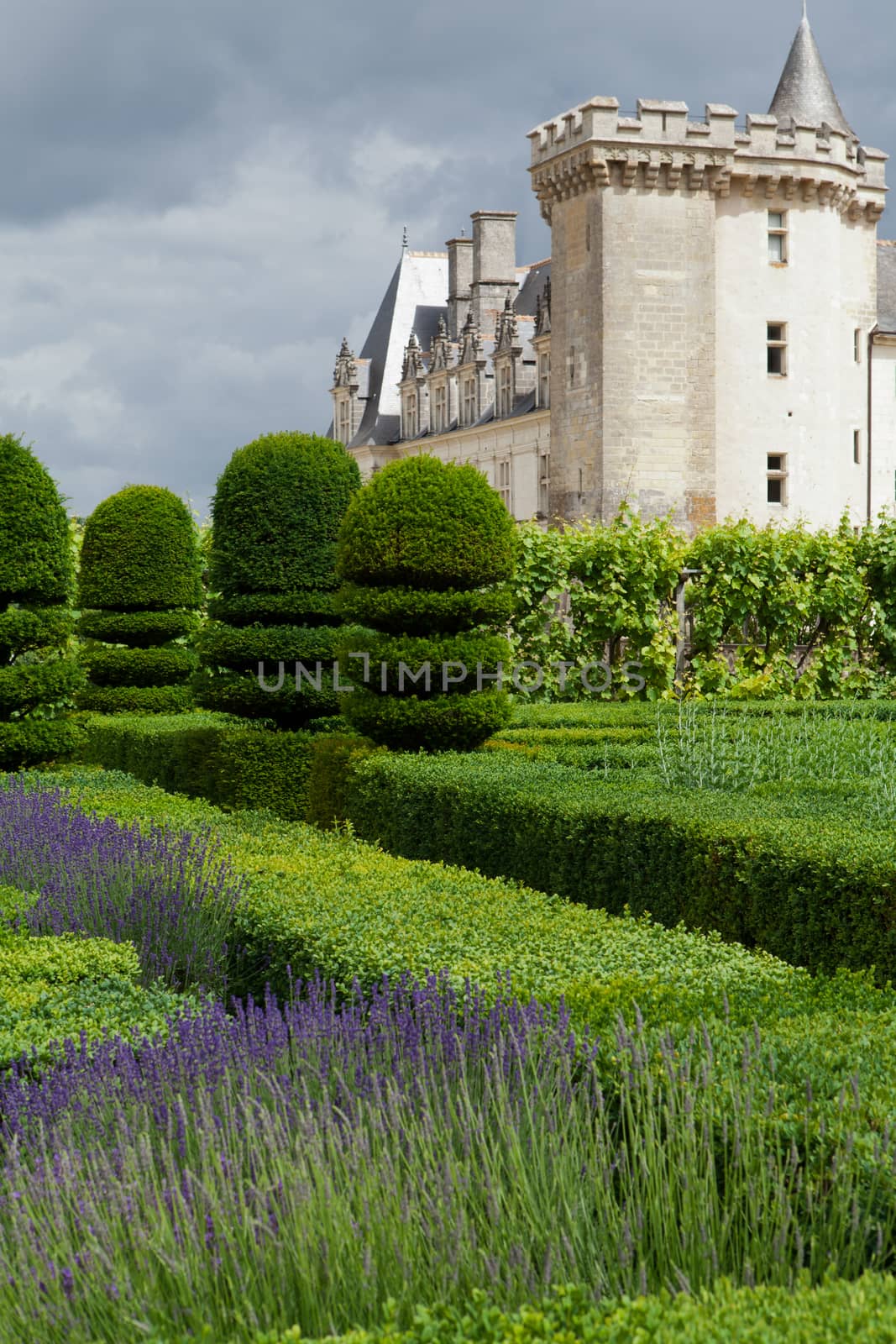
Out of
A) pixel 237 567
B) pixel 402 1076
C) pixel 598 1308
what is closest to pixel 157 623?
pixel 237 567

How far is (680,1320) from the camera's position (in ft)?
7.84

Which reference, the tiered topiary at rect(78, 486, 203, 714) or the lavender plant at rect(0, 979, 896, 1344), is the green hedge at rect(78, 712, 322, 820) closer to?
the tiered topiary at rect(78, 486, 203, 714)

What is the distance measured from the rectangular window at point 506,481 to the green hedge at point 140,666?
30.0 meters

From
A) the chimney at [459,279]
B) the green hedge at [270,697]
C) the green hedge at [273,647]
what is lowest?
the green hedge at [270,697]

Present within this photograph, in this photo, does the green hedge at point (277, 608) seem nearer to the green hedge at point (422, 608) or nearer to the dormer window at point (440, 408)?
the green hedge at point (422, 608)

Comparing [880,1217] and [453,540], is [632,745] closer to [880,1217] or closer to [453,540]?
[453,540]

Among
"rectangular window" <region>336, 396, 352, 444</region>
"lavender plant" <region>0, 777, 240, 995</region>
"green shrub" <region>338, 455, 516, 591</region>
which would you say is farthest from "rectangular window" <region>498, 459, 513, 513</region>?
"lavender plant" <region>0, 777, 240, 995</region>

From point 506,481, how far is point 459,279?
9.21 metres

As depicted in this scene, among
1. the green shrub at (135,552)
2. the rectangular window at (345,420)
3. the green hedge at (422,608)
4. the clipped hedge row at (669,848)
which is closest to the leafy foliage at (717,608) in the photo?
the green shrub at (135,552)

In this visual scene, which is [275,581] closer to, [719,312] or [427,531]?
[427,531]

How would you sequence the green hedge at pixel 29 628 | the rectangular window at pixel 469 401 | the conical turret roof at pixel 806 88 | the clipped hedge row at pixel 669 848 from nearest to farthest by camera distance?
the clipped hedge row at pixel 669 848, the green hedge at pixel 29 628, the conical turret roof at pixel 806 88, the rectangular window at pixel 469 401

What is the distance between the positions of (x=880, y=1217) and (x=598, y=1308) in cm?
72

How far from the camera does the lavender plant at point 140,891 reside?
6070 millimetres

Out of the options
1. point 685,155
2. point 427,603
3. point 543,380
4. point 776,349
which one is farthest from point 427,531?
point 543,380
